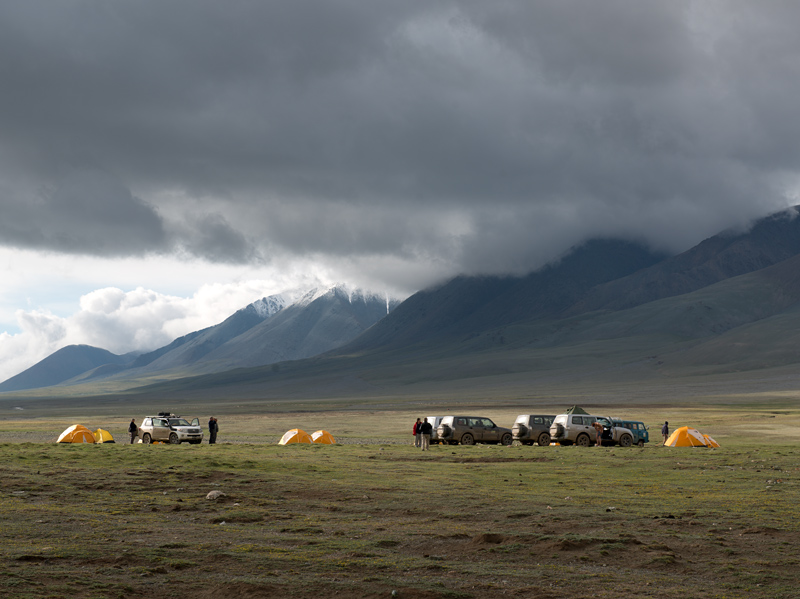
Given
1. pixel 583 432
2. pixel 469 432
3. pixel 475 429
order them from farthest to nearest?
pixel 475 429
pixel 469 432
pixel 583 432

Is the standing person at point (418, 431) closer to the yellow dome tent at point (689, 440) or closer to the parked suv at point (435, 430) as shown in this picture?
the parked suv at point (435, 430)

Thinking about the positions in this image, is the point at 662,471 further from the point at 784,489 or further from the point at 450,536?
the point at 450,536

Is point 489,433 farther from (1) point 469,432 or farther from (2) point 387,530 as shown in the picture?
(2) point 387,530

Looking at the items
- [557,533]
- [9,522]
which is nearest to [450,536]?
[557,533]

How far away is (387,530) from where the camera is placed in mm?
15273

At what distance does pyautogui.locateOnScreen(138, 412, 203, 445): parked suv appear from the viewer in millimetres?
44312

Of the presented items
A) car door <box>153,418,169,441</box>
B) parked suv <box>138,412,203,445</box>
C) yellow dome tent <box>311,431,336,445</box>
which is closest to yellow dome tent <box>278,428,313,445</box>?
yellow dome tent <box>311,431,336,445</box>

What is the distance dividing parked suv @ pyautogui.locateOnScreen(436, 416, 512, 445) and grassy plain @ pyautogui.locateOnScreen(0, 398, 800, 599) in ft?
53.2

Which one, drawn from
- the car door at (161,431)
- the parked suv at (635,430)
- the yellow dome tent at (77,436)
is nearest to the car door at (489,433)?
the parked suv at (635,430)

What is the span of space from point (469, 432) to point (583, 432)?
639cm

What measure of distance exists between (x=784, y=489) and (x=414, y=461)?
46.5 ft

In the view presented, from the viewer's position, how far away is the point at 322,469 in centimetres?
2653

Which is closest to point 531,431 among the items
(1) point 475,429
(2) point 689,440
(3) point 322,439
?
(1) point 475,429

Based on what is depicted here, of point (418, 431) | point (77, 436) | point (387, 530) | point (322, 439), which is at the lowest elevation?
point (387, 530)
